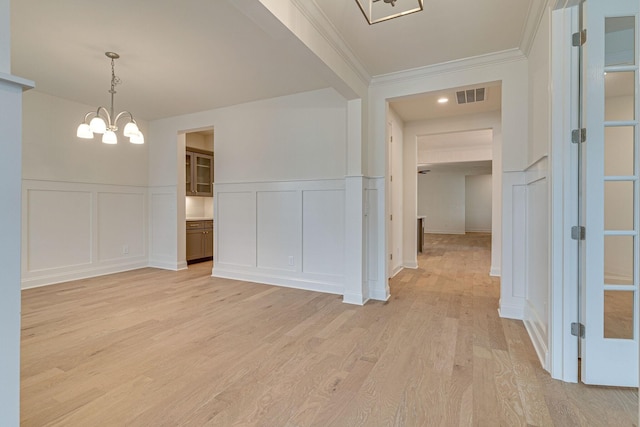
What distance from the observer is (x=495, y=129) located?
4.66 m

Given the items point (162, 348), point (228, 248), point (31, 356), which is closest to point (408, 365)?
point (162, 348)

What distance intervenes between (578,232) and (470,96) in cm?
285

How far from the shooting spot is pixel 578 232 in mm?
1759

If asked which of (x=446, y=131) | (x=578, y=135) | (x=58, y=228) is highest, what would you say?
(x=446, y=131)

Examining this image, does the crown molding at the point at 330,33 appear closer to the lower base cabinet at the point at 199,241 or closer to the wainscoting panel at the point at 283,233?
the wainscoting panel at the point at 283,233

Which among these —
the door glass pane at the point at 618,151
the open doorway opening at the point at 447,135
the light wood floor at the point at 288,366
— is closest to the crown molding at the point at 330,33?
the open doorway opening at the point at 447,135

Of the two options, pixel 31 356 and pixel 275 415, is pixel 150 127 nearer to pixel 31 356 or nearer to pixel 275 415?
pixel 31 356

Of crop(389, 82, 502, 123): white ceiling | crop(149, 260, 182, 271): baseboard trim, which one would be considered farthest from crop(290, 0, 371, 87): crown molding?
crop(149, 260, 182, 271): baseboard trim

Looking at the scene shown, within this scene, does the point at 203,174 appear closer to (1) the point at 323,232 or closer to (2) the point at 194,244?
(2) the point at 194,244

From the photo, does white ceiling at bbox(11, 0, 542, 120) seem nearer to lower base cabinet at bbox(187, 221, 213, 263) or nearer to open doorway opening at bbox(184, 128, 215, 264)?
open doorway opening at bbox(184, 128, 215, 264)

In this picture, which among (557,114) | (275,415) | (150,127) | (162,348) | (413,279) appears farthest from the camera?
(150,127)

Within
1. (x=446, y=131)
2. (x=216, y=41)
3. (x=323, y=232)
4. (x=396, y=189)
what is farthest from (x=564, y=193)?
(x=446, y=131)

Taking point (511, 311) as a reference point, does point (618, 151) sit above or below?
above

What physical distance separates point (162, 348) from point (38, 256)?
3.11 m
